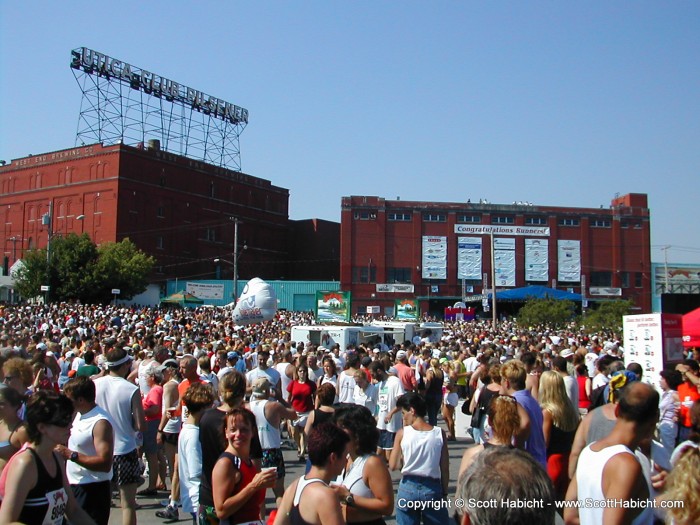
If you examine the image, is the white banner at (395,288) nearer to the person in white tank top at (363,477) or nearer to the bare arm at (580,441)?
the bare arm at (580,441)

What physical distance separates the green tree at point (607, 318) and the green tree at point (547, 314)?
2.34 metres

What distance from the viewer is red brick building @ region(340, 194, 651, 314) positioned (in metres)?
68.3

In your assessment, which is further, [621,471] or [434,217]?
[434,217]

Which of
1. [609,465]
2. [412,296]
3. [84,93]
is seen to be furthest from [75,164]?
[609,465]

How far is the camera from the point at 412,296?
68125mm

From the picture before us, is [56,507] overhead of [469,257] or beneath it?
beneath

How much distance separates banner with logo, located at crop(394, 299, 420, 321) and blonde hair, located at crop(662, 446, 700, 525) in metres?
37.4

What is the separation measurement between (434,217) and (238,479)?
6589 cm

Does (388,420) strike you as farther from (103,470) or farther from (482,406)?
(103,470)

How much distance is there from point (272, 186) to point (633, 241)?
43.8 metres

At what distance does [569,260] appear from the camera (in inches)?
2761

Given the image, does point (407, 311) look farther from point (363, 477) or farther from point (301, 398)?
point (363, 477)

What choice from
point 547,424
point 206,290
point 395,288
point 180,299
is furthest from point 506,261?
point 547,424

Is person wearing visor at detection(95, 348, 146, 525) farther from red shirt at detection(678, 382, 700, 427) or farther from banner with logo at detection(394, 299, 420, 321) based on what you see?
banner with logo at detection(394, 299, 420, 321)
